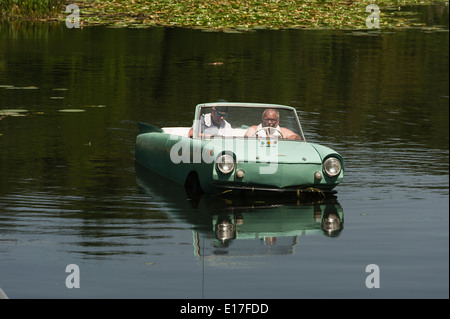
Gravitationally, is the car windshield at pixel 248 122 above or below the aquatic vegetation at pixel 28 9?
below

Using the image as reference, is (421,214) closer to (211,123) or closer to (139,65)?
(211,123)

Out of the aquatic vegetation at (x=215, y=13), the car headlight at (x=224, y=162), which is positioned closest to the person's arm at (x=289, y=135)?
the car headlight at (x=224, y=162)

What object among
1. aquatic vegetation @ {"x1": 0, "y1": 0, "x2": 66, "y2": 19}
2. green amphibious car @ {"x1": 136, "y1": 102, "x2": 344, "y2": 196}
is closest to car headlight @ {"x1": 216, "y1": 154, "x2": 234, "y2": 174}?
green amphibious car @ {"x1": 136, "y1": 102, "x2": 344, "y2": 196}

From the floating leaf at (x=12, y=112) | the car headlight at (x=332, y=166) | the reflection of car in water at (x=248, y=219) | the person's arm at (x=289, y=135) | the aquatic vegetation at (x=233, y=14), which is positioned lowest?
the reflection of car in water at (x=248, y=219)

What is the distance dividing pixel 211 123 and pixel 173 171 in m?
0.88

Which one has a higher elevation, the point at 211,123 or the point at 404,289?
the point at 211,123

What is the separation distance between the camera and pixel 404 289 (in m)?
8.51

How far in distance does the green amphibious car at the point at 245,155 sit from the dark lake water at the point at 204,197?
29cm

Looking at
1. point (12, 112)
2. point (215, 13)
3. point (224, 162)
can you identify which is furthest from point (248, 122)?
point (215, 13)

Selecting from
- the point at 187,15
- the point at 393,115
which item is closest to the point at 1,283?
the point at 393,115

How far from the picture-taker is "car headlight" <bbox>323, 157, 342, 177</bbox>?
1278cm

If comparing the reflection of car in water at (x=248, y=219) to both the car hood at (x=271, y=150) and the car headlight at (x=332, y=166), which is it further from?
the car hood at (x=271, y=150)

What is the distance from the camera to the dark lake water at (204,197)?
9.03 m

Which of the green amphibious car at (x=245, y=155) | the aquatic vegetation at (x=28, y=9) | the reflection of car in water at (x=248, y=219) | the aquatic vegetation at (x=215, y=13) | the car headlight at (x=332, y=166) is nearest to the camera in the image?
the reflection of car in water at (x=248, y=219)
